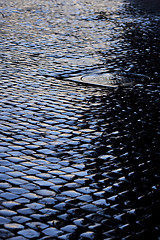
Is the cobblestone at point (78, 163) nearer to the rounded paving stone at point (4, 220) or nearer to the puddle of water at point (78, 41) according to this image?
the rounded paving stone at point (4, 220)

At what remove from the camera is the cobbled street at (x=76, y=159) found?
3.21m

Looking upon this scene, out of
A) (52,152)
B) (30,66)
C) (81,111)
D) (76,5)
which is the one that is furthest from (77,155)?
(76,5)

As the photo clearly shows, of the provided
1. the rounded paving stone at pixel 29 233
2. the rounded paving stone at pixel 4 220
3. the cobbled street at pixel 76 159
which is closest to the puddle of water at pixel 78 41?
the cobbled street at pixel 76 159

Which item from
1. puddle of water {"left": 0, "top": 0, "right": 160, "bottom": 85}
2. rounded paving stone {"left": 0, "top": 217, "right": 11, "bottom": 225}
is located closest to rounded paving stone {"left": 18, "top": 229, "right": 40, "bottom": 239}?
rounded paving stone {"left": 0, "top": 217, "right": 11, "bottom": 225}

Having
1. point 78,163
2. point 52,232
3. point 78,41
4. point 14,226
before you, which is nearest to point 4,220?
point 14,226

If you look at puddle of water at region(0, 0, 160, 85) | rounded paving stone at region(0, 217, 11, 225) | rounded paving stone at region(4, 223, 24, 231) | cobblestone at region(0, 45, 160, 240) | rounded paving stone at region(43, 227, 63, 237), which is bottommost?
rounded paving stone at region(43, 227, 63, 237)

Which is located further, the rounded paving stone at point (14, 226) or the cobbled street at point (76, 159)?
the cobbled street at point (76, 159)

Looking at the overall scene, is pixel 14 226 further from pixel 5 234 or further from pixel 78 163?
pixel 78 163

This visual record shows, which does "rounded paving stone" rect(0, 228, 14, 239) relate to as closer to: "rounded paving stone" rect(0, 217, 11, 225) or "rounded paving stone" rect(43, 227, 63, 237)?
"rounded paving stone" rect(0, 217, 11, 225)

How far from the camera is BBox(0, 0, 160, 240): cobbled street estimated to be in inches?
126

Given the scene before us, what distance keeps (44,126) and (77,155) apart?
0.89 m

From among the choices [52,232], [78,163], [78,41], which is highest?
[78,41]

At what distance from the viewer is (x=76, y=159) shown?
4.38 meters

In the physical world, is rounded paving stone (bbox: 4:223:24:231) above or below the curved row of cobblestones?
below
